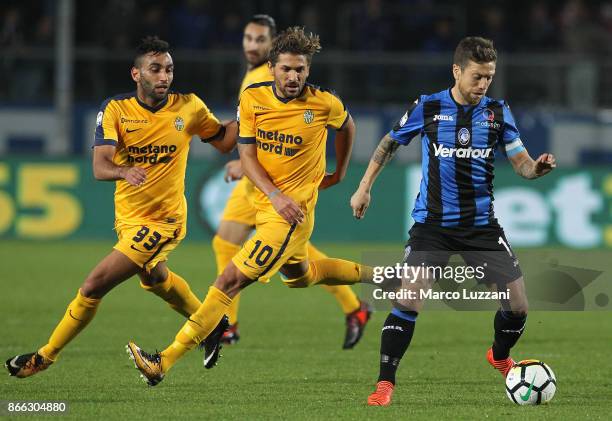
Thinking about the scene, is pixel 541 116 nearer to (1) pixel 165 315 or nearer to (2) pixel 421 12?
(2) pixel 421 12

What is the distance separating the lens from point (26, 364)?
729cm

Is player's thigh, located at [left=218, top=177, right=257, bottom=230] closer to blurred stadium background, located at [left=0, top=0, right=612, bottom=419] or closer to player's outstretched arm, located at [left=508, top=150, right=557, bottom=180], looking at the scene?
blurred stadium background, located at [left=0, top=0, right=612, bottom=419]

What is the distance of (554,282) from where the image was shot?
27.1ft

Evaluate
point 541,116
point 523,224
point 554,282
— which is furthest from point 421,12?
point 554,282

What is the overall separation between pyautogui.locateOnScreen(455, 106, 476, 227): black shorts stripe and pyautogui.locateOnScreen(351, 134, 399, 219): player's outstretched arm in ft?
1.37

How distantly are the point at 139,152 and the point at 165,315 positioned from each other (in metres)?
3.77

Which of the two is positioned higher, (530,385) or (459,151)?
(459,151)

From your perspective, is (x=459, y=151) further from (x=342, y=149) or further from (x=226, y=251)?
(x=226, y=251)

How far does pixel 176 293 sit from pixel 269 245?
1.04 metres

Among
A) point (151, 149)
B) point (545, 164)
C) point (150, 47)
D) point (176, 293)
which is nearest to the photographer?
point (545, 164)

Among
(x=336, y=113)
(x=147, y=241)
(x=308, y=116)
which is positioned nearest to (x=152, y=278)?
(x=147, y=241)

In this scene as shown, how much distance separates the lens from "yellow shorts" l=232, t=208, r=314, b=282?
716cm

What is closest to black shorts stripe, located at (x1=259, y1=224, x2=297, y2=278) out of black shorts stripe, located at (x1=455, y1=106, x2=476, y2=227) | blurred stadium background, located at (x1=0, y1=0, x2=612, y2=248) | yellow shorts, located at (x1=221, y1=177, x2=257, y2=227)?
black shorts stripe, located at (x1=455, y1=106, x2=476, y2=227)

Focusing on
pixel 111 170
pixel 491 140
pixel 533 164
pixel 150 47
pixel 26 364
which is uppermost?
pixel 150 47
